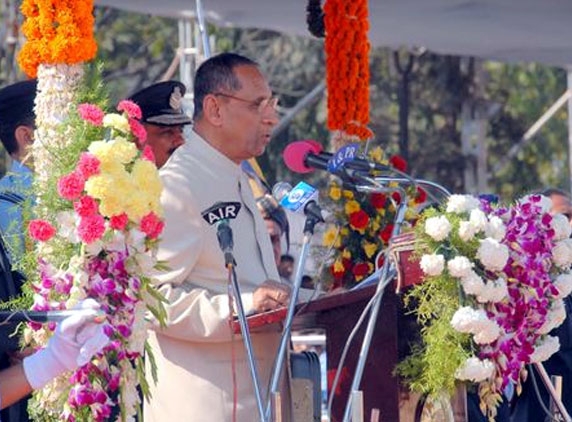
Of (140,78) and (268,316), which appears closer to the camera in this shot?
(268,316)

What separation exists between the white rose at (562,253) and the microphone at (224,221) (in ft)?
4.35

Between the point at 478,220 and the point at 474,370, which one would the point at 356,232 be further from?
the point at 474,370

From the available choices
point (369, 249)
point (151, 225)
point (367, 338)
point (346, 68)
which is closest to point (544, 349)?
point (367, 338)

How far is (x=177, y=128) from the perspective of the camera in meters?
6.96

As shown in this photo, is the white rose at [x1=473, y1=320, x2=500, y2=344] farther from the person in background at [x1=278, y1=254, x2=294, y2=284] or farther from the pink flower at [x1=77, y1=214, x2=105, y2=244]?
the person in background at [x1=278, y1=254, x2=294, y2=284]

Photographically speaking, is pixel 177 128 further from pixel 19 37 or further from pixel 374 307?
pixel 19 37

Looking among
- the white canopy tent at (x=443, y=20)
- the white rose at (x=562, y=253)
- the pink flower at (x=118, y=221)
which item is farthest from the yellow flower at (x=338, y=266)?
the pink flower at (x=118, y=221)

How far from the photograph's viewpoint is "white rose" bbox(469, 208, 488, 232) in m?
5.53

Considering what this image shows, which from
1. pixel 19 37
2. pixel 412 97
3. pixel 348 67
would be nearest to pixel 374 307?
pixel 348 67

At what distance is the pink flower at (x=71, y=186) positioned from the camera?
4.93m

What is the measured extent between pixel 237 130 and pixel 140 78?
17013mm

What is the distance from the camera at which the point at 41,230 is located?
495 centimetres

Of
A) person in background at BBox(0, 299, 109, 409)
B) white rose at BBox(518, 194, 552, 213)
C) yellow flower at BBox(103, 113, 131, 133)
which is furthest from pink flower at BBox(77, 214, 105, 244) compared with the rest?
white rose at BBox(518, 194, 552, 213)

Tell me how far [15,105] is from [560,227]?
2283 mm
